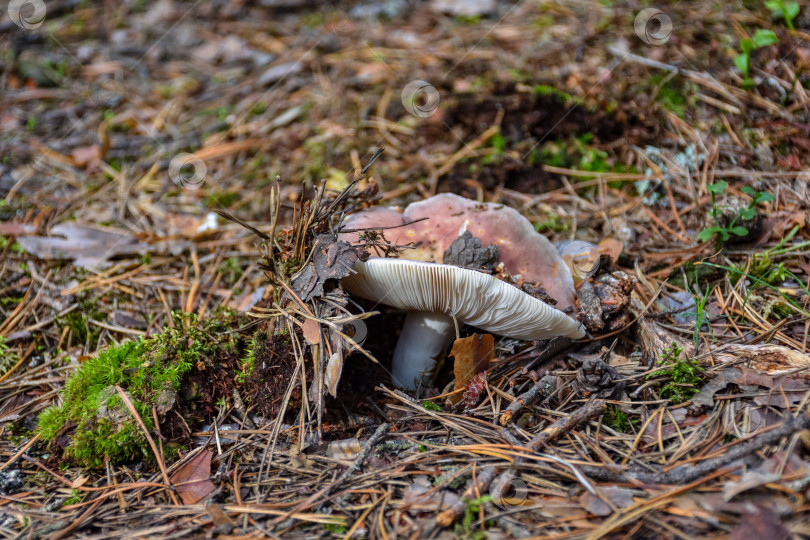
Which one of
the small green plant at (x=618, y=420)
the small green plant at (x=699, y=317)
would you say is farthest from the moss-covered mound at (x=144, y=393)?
the small green plant at (x=699, y=317)

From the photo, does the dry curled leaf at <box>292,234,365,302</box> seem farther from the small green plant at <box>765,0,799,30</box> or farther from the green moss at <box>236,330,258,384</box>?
the small green plant at <box>765,0,799,30</box>

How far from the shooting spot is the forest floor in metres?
1.89

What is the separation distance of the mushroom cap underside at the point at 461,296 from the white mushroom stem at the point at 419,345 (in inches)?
2.9

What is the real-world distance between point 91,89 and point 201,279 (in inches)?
129

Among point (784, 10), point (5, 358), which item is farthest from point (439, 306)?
point (784, 10)

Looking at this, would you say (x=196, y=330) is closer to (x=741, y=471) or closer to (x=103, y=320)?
(x=103, y=320)

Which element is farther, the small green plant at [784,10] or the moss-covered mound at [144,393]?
the small green plant at [784,10]

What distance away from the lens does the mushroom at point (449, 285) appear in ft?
7.24

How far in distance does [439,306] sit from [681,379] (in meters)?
1.07

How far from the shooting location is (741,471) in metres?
1.74

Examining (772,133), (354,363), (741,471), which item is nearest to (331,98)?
(354,363)

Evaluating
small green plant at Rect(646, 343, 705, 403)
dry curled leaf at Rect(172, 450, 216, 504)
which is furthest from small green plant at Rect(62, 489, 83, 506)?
small green plant at Rect(646, 343, 705, 403)

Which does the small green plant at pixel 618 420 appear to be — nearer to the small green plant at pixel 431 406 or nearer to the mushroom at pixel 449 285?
the mushroom at pixel 449 285

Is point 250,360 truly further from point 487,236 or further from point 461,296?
point 487,236
